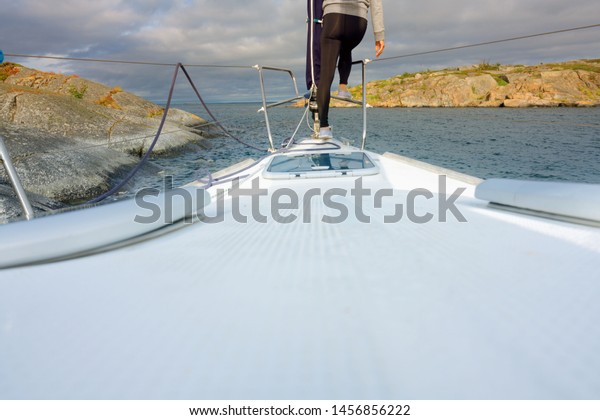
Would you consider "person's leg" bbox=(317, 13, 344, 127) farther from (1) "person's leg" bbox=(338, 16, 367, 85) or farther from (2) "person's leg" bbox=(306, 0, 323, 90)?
(2) "person's leg" bbox=(306, 0, 323, 90)

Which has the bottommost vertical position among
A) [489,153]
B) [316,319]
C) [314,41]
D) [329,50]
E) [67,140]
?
[316,319]

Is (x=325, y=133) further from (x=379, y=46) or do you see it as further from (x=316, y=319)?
(x=316, y=319)

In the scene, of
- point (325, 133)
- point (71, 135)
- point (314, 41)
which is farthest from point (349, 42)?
point (71, 135)

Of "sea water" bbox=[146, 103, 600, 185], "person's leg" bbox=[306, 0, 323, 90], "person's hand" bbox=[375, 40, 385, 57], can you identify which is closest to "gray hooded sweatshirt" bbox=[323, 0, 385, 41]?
"person's hand" bbox=[375, 40, 385, 57]

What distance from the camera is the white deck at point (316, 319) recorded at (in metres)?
0.56

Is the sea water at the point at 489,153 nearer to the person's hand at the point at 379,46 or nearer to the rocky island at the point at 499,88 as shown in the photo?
the person's hand at the point at 379,46

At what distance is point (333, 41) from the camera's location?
3146mm

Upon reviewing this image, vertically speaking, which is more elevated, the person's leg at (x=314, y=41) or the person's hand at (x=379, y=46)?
the person's leg at (x=314, y=41)

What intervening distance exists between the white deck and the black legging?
236 centimetres

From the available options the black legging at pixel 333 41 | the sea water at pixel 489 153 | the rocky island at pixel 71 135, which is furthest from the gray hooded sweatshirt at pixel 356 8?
the sea water at pixel 489 153

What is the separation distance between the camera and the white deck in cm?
56

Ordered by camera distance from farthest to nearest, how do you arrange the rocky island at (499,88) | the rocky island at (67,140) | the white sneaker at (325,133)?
the rocky island at (499,88) < the rocky island at (67,140) < the white sneaker at (325,133)

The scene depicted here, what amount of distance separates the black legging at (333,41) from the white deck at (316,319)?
2.36m

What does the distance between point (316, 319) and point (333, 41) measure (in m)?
2.99
